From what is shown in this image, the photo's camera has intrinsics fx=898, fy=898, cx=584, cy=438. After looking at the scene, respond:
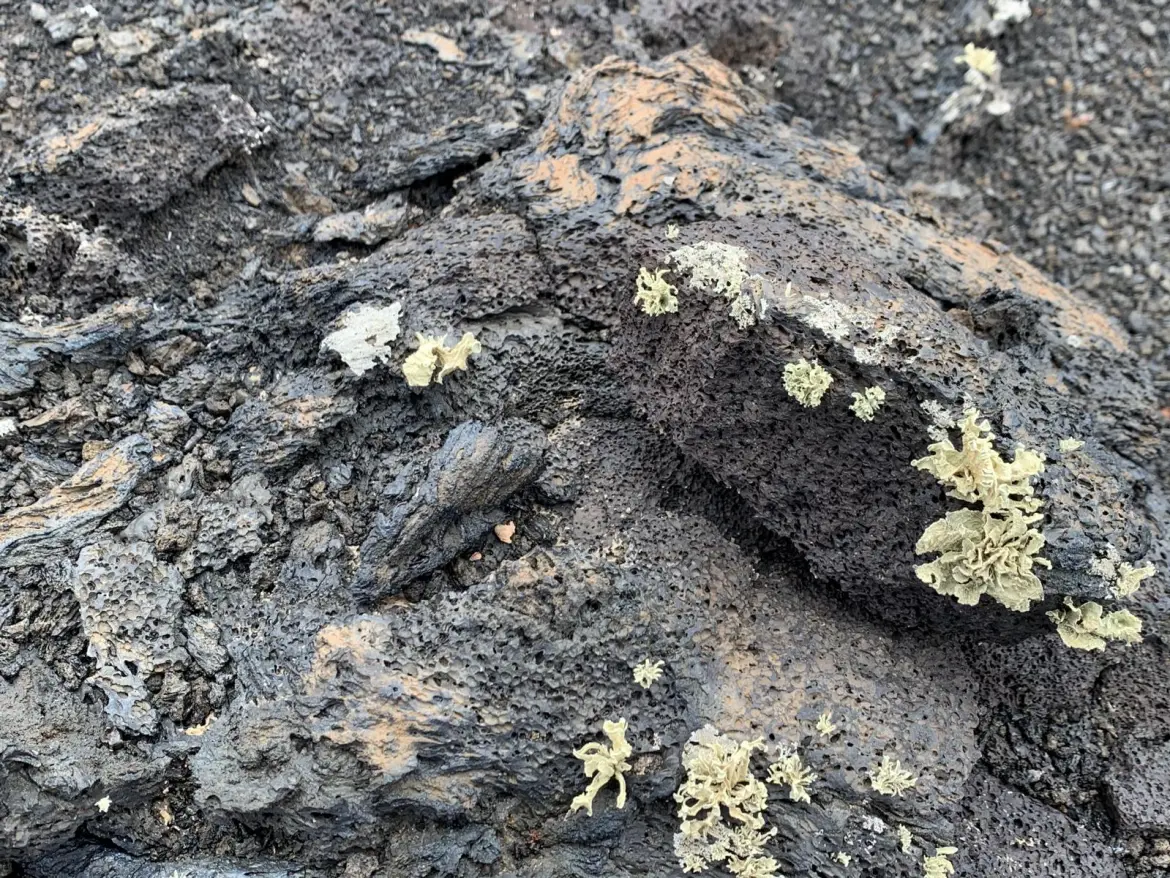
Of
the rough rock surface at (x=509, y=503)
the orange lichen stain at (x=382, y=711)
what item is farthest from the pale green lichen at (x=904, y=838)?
the orange lichen stain at (x=382, y=711)

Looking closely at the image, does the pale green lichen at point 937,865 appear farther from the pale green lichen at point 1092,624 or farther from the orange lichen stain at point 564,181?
the orange lichen stain at point 564,181

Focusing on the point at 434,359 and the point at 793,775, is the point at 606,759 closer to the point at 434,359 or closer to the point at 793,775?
the point at 793,775

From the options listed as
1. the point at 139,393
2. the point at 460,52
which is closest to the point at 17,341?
the point at 139,393

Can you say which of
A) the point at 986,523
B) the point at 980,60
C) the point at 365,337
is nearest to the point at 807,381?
the point at 986,523

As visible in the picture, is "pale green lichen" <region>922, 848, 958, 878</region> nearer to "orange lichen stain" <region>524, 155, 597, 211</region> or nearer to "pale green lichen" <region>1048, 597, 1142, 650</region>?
"pale green lichen" <region>1048, 597, 1142, 650</region>

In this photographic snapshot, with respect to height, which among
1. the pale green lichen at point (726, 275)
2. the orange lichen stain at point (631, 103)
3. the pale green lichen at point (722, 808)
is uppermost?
the orange lichen stain at point (631, 103)

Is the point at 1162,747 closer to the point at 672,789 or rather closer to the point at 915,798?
the point at 915,798

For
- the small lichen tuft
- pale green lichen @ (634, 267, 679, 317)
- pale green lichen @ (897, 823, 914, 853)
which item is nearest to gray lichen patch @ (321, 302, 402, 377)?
pale green lichen @ (634, 267, 679, 317)
